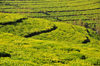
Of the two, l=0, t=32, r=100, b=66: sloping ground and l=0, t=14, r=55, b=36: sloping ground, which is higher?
l=0, t=32, r=100, b=66: sloping ground

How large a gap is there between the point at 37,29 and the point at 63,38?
1063 cm

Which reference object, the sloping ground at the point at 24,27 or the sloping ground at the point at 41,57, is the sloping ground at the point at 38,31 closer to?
the sloping ground at the point at 24,27

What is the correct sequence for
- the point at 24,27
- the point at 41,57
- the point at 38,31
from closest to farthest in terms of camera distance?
1. the point at 41,57
2. the point at 24,27
3. the point at 38,31

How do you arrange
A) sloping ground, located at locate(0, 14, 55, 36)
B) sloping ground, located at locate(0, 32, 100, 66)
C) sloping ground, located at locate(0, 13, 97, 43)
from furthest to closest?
sloping ground, located at locate(0, 13, 97, 43) → sloping ground, located at locate(0, 14, 55, 36) → sloping ground, located at locate(0, 32, 100, 66)

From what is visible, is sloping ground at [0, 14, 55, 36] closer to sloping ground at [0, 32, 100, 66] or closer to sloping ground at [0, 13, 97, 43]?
sloping ground at [0, 13, 97, 43]

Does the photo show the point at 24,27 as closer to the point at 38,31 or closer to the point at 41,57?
the point at 38,31

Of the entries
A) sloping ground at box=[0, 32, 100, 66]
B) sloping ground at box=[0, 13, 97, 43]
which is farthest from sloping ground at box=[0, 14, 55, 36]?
sloping ground at box=[0, 32, 100, 66]

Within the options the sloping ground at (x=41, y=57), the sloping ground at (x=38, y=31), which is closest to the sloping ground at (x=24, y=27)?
the sloping ground at (x=38, y=31)

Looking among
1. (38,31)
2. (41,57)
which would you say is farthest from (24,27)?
(41,57)

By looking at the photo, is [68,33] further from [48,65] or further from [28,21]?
[48,65]

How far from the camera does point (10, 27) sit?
5722cm

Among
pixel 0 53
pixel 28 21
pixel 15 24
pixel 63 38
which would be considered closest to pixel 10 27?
pixel 15 24

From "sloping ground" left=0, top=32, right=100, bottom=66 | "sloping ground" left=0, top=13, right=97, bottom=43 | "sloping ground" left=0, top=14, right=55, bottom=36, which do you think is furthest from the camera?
"sloping ground" left=0, top=13, right=97, bottom=43

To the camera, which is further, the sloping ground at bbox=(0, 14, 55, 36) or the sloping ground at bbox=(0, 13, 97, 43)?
the sloping ground at bbox=(0, 13, 97, 43)
